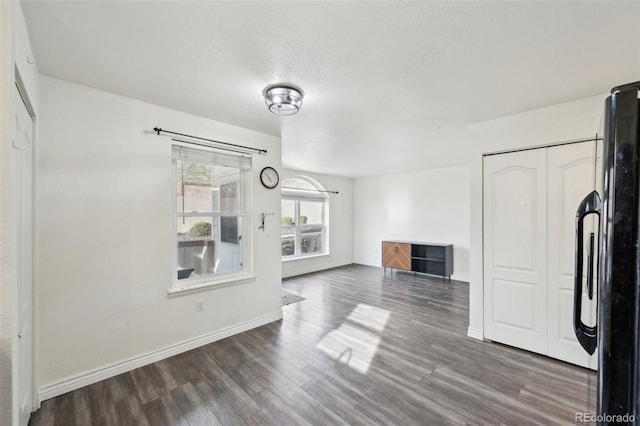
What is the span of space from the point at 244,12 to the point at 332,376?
2642 mm

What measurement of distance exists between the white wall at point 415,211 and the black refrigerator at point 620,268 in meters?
5.14

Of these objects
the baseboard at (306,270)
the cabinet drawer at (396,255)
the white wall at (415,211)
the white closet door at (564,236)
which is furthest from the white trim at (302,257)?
the white closet door at (564,236)

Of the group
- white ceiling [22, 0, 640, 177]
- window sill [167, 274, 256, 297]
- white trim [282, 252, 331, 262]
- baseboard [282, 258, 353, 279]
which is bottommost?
baseboard [282, 258, 353, 279]

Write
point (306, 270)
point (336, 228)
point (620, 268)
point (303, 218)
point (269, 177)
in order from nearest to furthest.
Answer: point (620, 268)
point (269, 177)
point (306, 270)
point (303, 218)
point (336, 228)

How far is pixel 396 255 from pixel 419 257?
49cm

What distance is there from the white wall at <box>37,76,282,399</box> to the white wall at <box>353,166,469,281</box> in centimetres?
479

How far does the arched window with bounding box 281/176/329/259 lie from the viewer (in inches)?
248

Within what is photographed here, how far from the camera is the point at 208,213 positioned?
3.04 meters

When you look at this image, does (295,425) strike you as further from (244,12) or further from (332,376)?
(244,12)

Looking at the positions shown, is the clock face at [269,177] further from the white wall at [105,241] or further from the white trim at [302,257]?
the white trim at [302,257]

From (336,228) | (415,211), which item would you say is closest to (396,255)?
(415,211)

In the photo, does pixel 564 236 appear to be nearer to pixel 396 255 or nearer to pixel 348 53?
pixel 348 53

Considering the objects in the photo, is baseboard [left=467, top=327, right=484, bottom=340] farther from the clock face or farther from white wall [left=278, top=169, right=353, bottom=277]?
white wall [left=278, top=169, right=353, bottom=277]

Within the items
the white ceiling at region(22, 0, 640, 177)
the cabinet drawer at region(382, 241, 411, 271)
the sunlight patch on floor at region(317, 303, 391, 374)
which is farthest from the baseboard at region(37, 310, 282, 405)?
the cabinet drawer at region(382, 241, 411, 271)
